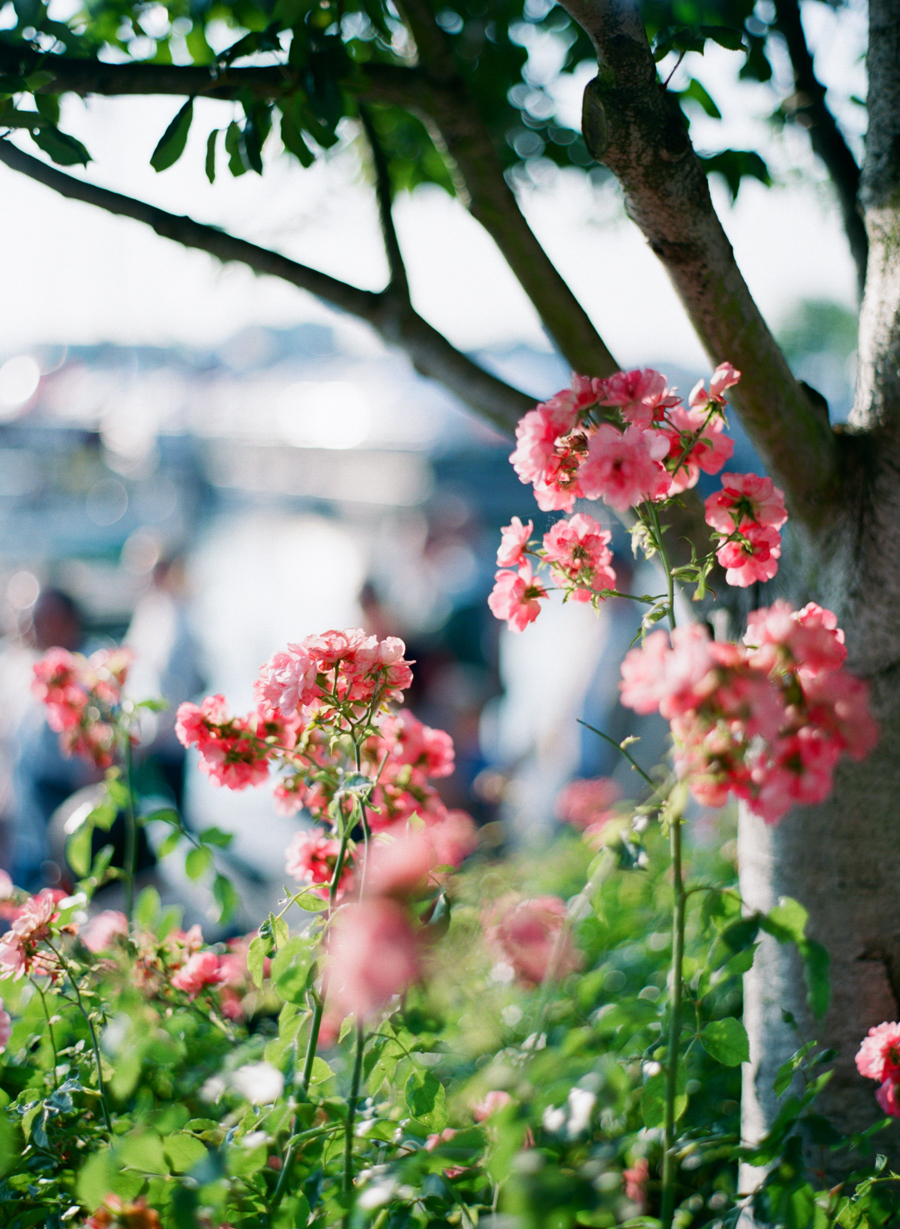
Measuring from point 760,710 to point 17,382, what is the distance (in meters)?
13.3

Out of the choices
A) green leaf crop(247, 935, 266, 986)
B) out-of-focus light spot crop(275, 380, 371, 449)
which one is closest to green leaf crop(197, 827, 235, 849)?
green leaf crop(247, 935, 266, 986)

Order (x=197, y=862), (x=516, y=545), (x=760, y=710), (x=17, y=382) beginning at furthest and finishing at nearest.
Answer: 1. (x=17, y=382)
2. (x=197, y=862)
3. (x=516, y=545)
4. (x=760, y=710)

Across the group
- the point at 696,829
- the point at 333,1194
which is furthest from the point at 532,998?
the point at 696,829

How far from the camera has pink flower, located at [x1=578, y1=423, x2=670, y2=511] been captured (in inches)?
38.1

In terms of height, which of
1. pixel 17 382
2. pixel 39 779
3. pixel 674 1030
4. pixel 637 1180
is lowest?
pixel 637 1180

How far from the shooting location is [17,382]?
11961 millimetres

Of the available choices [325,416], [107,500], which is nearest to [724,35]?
[325,416]

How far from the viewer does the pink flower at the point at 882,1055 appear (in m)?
1.14

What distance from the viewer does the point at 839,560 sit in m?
→ 1.40

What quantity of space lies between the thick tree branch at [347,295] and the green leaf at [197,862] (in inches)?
38.0

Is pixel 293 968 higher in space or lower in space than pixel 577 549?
lower

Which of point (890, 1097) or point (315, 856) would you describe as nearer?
point (890, 1097)

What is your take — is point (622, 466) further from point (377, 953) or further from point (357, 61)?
point (357, 61)

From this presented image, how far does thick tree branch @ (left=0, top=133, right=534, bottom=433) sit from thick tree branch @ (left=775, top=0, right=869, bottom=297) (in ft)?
2.77
